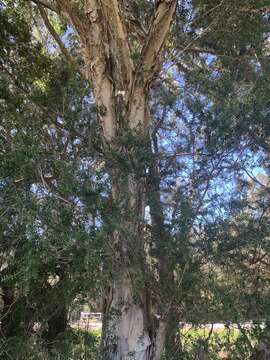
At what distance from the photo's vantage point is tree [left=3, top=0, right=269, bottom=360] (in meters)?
5.20

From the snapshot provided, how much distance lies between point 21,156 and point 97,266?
147cm

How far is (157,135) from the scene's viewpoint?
6871mm

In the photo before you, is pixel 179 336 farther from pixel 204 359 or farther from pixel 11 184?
pixel 11 184

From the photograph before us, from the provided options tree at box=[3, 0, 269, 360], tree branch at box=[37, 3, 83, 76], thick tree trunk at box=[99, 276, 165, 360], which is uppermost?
tree branch at box=[37, 3, 83, 76]

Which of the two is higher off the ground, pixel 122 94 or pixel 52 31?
pixel 52 31

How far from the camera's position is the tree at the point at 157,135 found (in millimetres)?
5199

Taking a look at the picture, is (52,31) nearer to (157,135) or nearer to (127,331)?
(157,135)

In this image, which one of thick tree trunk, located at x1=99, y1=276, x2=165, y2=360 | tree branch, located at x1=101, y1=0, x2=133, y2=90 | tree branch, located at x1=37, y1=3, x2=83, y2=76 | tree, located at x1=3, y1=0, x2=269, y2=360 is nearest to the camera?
tree, located at x1=3, y1=0, x2=269, y2=360

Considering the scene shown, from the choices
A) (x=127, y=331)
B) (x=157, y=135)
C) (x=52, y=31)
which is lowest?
(x=127, y=331)

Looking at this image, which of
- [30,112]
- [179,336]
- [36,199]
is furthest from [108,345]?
[30,112]

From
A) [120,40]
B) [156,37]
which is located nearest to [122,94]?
[120,40]

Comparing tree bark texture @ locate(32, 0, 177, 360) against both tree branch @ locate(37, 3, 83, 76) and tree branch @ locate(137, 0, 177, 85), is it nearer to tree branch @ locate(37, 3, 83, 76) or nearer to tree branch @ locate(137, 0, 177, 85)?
tree branch @ locate(137, 0, 177, 85)

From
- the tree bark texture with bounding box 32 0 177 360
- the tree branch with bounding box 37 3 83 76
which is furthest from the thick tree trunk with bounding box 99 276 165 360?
the tree branch with bounding box 37 3 83 76

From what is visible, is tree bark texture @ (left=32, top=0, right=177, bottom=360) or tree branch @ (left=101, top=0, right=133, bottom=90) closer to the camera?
tree bark texture @ (left=32, top=0, right=177, bottom=360)
